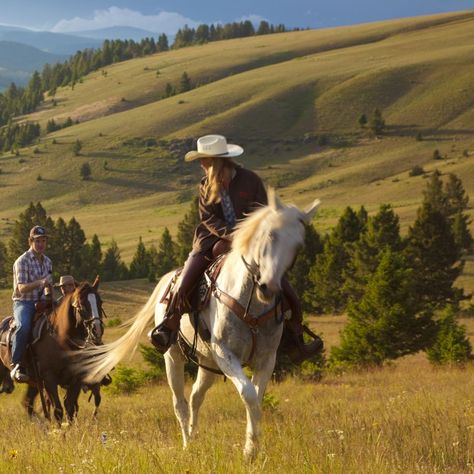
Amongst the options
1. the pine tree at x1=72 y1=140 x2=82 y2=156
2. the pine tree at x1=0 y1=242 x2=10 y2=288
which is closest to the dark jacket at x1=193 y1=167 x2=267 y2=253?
the pine tree at x1=0 y1=242 x2=10 y2=288

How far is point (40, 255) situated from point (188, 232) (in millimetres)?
62860

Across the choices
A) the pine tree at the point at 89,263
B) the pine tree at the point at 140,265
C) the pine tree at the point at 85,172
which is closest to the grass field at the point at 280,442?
the pine tree at the point at 89,263

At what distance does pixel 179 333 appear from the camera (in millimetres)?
9492

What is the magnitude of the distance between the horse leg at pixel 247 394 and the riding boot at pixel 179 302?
93 centimetres

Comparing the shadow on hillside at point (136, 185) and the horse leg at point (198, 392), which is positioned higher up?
the horse leg at point (198, 392)

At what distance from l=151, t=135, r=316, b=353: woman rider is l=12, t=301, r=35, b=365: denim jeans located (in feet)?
13.6

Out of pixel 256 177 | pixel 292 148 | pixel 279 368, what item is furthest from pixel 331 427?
pixel 292 148

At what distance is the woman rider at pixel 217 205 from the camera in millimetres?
8734

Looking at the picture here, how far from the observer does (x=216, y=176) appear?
8.79m

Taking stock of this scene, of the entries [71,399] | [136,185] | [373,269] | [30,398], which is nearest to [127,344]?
[71,399]

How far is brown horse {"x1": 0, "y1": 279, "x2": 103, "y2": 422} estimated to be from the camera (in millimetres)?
11891

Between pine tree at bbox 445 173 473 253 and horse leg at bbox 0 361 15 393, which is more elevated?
horse leg at bbox 0 361 15 393

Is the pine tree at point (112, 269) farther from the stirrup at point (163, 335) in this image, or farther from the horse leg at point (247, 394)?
the horse leg at point (247, 394)

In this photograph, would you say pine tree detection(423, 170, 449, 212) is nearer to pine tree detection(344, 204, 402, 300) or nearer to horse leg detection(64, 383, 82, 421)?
pine tree detection(344, 204, 402, 300)
